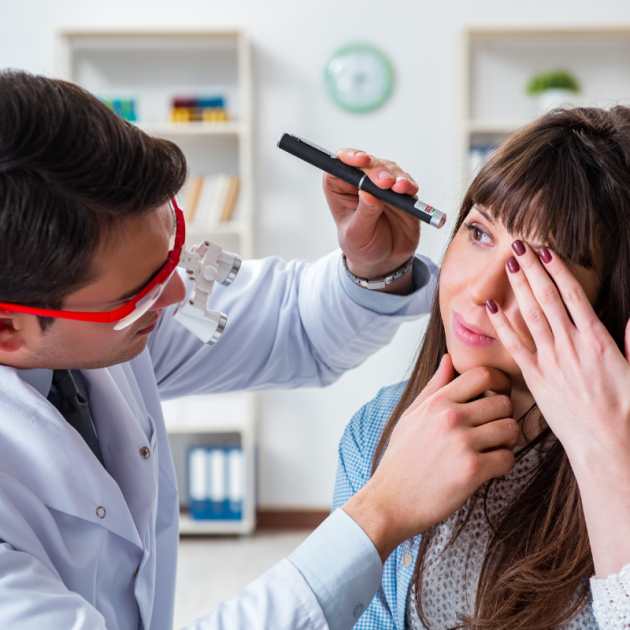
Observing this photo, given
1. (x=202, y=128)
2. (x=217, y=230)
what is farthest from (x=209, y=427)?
(x=202, y=128)

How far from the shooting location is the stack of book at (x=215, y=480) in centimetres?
317

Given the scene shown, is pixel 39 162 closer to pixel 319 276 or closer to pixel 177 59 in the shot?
pixel 319 276

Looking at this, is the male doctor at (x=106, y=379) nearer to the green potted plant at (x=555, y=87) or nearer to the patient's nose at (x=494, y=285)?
the patient's nose at (x=494, y=285)

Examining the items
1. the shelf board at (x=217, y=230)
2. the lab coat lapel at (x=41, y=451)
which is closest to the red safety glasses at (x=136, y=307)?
the lab coat lapel at (x=41, y=451)

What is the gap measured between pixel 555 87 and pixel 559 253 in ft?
8.07

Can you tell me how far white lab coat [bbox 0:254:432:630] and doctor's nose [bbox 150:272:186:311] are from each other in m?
0.20

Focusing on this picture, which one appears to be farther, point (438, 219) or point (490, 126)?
point (490, 126)

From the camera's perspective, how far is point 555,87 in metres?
3.03

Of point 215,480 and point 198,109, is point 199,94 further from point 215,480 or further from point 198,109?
point 215,480

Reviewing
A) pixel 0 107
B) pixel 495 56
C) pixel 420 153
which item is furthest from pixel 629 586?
pixel 495 56

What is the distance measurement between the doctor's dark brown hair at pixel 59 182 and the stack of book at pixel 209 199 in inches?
93.8

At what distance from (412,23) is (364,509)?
2987mm

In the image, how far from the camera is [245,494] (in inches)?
125

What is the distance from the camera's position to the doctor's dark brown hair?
0.72 metres
